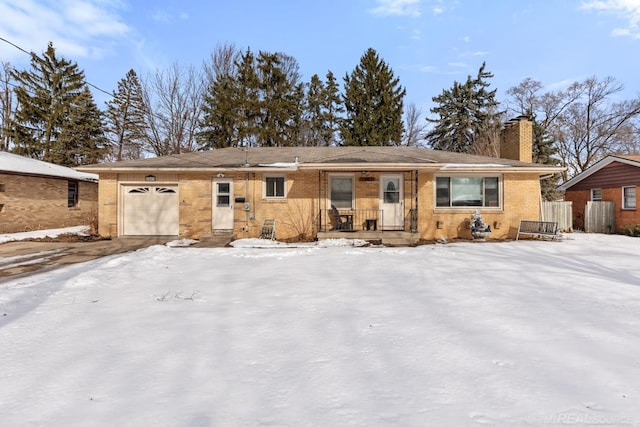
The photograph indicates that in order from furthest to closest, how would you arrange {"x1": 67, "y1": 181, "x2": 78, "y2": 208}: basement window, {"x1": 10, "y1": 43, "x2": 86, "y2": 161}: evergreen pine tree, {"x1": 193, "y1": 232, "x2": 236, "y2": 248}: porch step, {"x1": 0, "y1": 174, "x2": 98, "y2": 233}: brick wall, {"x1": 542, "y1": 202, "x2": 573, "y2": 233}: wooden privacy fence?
1. {"x1": 10, "y1": 43, "x2": 86, "y2": 161}: evergreen pine tree
2. {"x1": 67, "y1": 181, "x2": 78, "y2": 208}: basement window
3. {"x1": 542, "y1": 202, "x2": 573, "y2": 233}: wooden privacy fence
4. {"x1": 0, "y1": 174, "x2": 98, "y2": 233}: brick wall
5. {"x1": 193, "y1": 232, "x2": 236, "y2": 248}: porch step

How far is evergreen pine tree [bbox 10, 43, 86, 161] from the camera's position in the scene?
2684cm

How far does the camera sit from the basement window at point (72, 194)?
16.7 metres

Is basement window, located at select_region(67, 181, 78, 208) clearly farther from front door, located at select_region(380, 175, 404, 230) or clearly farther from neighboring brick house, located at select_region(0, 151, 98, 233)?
front door, located at select_region(380, 175, 404, 230)

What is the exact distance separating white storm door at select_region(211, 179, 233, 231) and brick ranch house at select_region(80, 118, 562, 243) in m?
0.04

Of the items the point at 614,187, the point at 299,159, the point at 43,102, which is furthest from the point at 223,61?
the point at 614,187

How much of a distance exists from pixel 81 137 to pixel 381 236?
2941 cm

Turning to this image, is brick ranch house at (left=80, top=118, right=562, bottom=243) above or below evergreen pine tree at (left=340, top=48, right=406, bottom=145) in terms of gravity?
below

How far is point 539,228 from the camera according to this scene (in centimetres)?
1125

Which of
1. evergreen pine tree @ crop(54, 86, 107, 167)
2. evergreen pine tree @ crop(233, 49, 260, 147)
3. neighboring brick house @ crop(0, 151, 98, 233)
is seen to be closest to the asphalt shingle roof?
neighboring brick house @ crop(0, 151, 98, 233)

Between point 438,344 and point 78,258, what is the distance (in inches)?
346

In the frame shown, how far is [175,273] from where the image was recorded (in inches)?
254

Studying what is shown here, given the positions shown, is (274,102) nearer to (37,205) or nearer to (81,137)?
(81,137)

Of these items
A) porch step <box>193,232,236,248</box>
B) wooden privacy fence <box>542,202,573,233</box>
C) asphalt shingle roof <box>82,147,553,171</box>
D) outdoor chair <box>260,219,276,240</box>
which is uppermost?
asphalt shingle roof <box>82,147,553,171</box>

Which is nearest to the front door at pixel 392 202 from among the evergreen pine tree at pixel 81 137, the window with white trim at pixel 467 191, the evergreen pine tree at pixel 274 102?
the window with white trim at pixel 467 191
